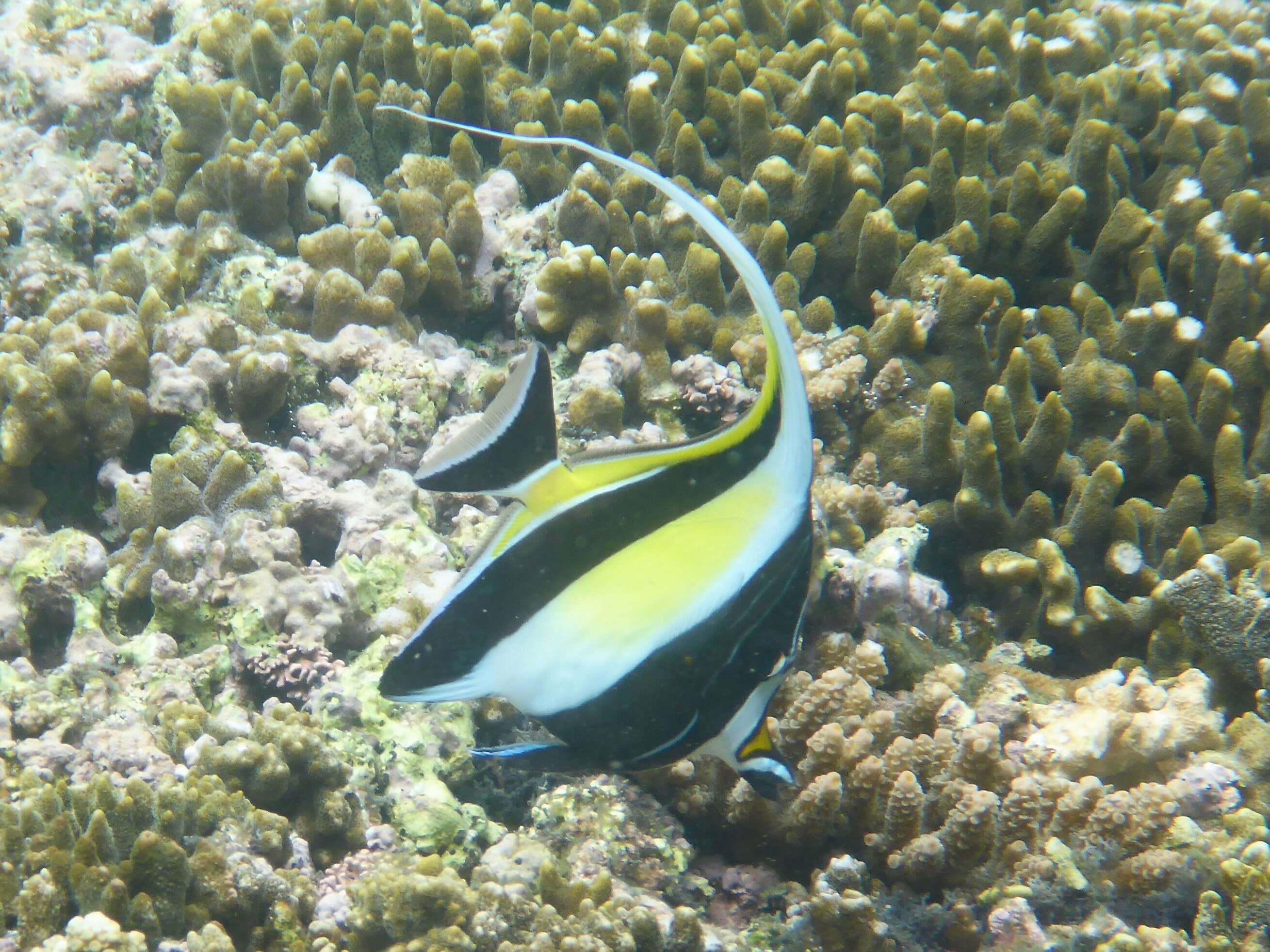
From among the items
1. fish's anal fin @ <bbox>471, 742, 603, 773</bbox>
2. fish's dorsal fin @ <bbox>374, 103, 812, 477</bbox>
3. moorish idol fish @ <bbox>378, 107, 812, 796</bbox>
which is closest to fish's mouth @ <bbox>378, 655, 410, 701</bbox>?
moorish idol fish @ <bbox>378, 107, 812, 796</bbox>

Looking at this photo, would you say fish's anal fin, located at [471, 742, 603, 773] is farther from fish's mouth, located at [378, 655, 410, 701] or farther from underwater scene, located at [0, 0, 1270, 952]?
fish's mouth, located at [378, 655, 410, 701]

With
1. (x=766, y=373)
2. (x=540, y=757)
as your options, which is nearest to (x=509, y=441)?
(x=766, y=373)

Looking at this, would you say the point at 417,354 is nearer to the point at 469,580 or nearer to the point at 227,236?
the point at 227,236

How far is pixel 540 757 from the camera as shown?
4.78ft

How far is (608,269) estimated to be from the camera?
11.4ft

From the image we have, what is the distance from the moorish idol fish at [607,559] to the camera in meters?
1.19

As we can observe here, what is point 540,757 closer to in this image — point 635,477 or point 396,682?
point 396,682

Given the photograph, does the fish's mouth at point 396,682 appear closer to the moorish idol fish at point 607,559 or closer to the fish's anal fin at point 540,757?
the moorish idol fish at point 607,559

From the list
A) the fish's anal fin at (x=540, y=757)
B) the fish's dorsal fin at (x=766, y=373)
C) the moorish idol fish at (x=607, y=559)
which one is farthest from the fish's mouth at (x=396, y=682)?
the fish's dorsal fin at (x=766, y=373)

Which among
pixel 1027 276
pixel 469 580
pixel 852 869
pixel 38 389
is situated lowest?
pixel 852 869

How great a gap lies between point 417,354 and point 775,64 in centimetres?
294

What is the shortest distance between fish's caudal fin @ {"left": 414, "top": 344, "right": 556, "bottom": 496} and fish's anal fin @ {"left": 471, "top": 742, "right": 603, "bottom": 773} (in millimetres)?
535

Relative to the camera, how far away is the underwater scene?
1.42 meters

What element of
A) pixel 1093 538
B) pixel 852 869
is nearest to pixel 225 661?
pixel 852 869
